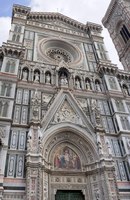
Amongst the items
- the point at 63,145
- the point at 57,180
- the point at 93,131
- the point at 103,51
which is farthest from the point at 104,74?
the point at 57,180

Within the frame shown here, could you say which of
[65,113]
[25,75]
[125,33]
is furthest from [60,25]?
[65,113]

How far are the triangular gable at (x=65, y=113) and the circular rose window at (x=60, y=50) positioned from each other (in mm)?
4185

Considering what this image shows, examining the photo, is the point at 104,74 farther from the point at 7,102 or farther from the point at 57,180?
the point at 57,180

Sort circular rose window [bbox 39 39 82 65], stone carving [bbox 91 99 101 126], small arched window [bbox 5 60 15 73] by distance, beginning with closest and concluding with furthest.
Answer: stone carving [bbox 91 99 101 126] < small arched window [bbox 5 60 15 73] < circular rose window [bbox 39 39 82 65]

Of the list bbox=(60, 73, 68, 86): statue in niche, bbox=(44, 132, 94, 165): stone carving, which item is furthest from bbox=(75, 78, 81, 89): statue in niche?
bbox=(44, 132, 94, 165): stone carving

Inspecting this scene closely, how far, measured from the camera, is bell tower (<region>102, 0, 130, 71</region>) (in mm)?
22217

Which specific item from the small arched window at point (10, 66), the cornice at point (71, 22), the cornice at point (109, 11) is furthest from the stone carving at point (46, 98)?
the cornice at point (109, 11)

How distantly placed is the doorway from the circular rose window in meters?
9.04

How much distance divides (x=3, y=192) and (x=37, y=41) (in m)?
11.3

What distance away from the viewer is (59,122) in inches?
425

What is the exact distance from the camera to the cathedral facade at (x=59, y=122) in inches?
348

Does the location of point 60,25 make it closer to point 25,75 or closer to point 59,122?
point 25,75

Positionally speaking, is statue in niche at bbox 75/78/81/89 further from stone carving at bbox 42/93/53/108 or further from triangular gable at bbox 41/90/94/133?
stone carving at bbox 42/93/53/108

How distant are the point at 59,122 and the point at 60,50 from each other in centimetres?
798
